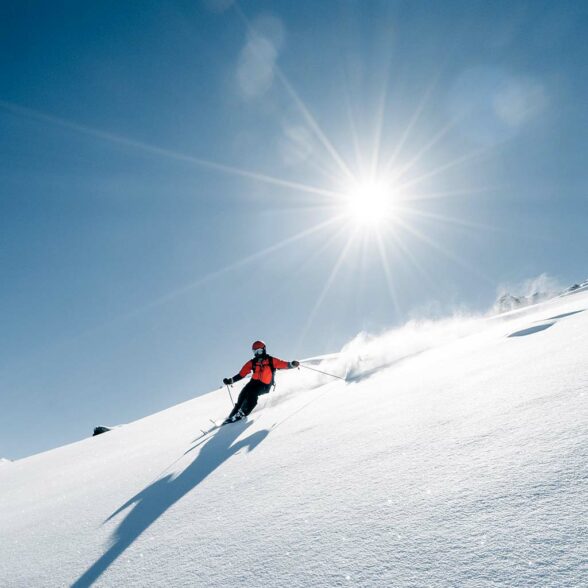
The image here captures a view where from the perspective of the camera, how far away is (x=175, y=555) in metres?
2.87

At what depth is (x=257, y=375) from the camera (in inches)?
389

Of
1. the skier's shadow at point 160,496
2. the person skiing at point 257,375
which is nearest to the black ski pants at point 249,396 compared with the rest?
Answer: the person skiing at point 257,375

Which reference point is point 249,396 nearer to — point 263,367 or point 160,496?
point 263,367

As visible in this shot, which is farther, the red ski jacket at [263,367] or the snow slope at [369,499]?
the red ski jacket at [263,367]

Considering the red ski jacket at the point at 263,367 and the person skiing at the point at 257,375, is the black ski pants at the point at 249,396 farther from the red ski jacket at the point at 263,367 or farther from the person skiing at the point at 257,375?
the red ski jacket at the point at 263,367

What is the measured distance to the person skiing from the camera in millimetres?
9133

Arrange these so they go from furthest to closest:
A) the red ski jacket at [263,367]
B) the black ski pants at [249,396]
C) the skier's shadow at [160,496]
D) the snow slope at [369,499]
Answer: the red ski jacket at [263,367], the black ski pants at [249,396], the skier's shadow at [160,496], the snow slope at [369,499]

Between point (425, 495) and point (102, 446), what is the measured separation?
34.8 feet

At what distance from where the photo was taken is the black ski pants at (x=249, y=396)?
9.02 meters

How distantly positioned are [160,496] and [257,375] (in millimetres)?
5467

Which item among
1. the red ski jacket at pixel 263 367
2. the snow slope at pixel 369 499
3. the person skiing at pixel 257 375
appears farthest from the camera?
the red ski jacket at pixel 263 367

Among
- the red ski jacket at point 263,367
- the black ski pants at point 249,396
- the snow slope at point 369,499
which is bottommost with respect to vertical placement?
the snow slope at point 369,499

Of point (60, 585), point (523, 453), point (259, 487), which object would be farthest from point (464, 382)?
point (60, 585)

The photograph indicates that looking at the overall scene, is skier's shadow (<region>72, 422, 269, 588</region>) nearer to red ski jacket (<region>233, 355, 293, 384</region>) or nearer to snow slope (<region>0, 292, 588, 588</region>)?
snow slope (<region>0, 292, 588, 588</region>)
